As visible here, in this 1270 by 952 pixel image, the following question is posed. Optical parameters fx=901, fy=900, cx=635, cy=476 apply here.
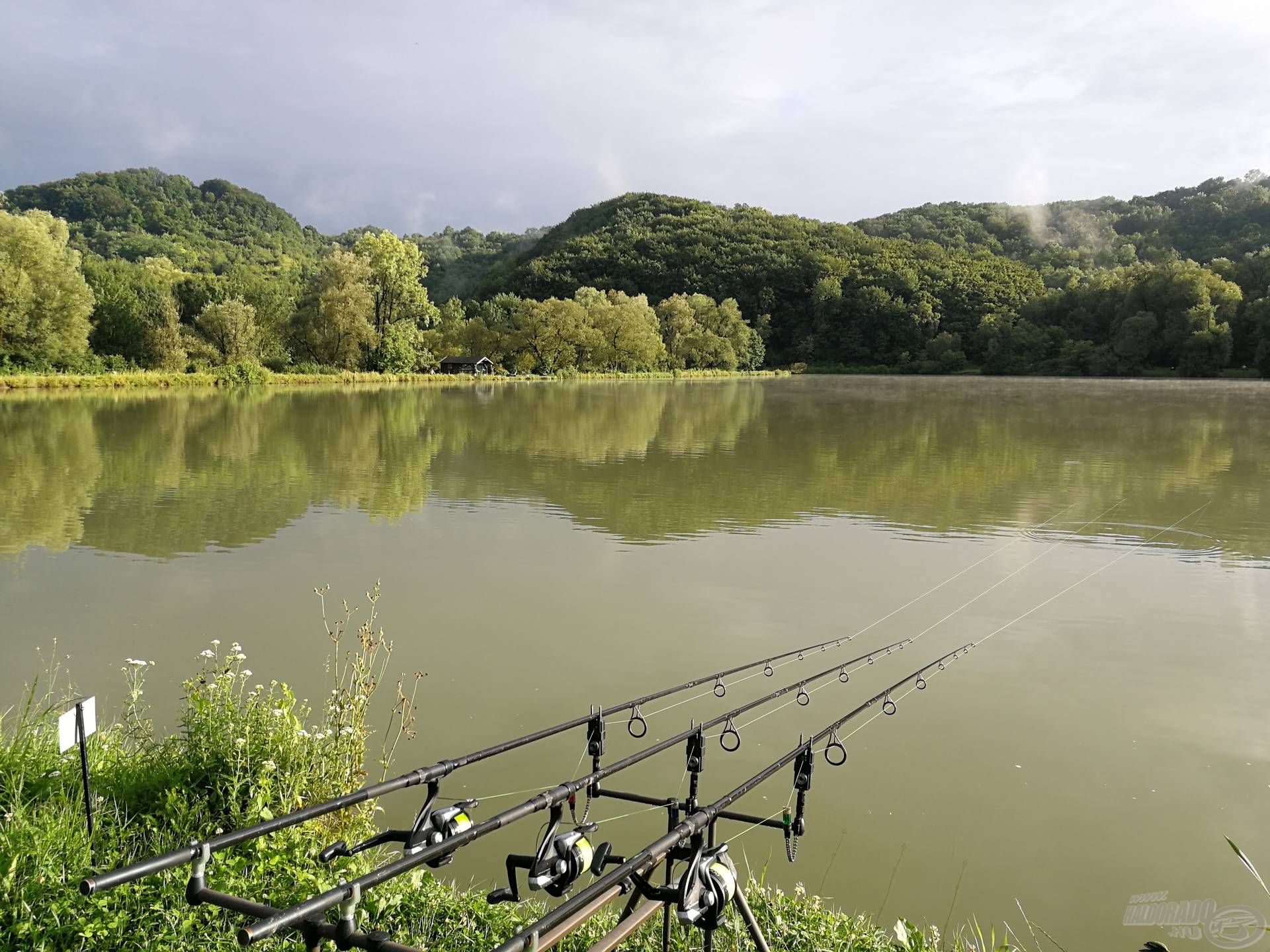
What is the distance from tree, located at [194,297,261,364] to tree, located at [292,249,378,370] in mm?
4608

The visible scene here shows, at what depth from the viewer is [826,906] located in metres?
3.92

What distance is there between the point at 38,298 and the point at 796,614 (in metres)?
51.6

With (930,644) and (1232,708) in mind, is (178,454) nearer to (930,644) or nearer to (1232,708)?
(930,644)

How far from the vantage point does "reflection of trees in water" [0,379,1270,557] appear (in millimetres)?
13039

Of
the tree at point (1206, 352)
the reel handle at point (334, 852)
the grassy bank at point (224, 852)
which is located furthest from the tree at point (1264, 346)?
the reel handle at point (334, 852)

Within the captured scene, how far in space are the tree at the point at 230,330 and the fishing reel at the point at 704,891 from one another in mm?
61487

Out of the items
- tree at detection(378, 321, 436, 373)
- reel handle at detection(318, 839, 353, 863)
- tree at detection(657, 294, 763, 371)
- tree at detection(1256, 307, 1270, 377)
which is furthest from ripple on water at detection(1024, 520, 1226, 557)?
tree at detection(657, 294, 763, 371)

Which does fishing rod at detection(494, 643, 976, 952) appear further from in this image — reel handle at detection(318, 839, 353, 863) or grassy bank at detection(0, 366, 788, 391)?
grassy bank at detection(0, 366, 788, 391)

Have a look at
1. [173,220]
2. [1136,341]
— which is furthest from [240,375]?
[173,220]

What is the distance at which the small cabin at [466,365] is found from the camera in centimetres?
7638

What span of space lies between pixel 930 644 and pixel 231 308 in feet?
198

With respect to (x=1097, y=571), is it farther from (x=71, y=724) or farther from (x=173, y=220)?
(x=173, y=220)

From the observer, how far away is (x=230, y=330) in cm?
5903
